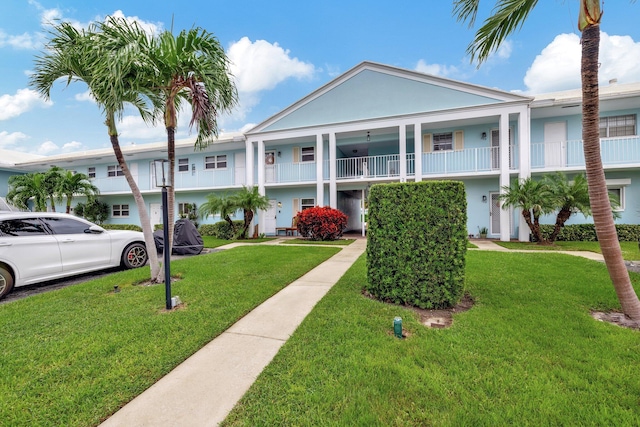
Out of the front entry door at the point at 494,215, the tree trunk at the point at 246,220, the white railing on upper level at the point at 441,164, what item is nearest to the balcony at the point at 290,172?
the white railing on upper level at the point at 441,164

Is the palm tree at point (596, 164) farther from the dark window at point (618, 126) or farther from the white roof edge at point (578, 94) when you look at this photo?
the dark window at point (618, 126)

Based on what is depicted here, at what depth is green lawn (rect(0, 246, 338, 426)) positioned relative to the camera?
2211mm

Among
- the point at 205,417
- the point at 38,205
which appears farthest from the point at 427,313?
the point at 38,205

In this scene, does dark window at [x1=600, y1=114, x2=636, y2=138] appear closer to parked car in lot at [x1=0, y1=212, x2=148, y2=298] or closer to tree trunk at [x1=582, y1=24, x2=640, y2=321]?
tree trunk at [x1=582, y1=24, x2=640, y2=321]

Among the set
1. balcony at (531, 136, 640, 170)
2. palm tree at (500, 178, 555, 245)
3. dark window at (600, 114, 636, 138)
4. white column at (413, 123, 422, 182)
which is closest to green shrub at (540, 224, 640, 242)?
palm tree at (500, 178, 555, 245)

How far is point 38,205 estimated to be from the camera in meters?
16.2

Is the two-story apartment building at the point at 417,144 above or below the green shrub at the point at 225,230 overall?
above

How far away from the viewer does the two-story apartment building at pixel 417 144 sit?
11883mm

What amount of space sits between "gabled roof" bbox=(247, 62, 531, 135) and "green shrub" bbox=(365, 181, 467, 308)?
1035cm

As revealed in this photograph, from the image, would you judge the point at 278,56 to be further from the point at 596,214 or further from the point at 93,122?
the point at 596,214

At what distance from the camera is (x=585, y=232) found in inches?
459

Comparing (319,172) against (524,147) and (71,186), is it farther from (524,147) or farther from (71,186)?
A: (71,186)

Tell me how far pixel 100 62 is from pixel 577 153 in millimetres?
17116

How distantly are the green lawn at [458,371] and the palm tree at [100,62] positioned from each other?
4.97 m
